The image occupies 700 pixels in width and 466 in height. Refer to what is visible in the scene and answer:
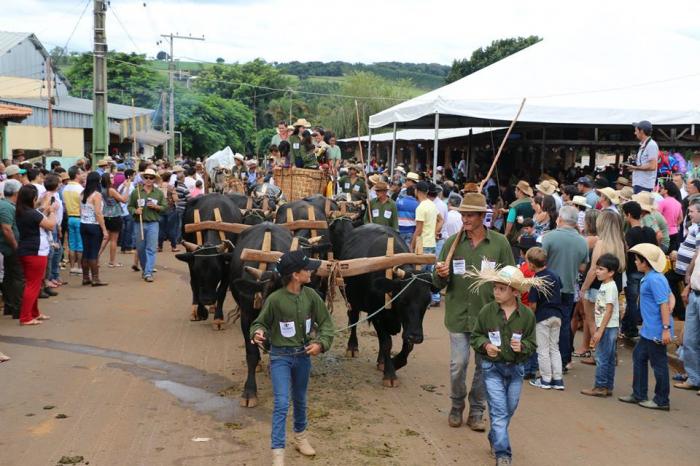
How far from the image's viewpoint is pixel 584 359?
10.3m

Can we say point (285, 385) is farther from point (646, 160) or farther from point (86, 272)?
point (86, 272)

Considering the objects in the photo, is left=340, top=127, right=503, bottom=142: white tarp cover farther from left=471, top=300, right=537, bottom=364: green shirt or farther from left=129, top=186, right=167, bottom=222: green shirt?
left=471, top=300, right=537, bottom=364: green shirt

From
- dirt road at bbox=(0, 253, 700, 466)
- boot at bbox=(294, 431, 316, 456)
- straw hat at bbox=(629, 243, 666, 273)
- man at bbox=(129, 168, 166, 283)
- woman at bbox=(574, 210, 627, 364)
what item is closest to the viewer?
boot at bbox=(294, 431, 316, 456)

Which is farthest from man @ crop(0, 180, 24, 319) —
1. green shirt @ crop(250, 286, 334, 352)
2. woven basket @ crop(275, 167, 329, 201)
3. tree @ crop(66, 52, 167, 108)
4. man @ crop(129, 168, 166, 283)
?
tree @ crop(66, 52, 167, 108)

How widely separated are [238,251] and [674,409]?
16.4 feet

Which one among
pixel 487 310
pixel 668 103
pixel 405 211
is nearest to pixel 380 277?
pixel 487 310

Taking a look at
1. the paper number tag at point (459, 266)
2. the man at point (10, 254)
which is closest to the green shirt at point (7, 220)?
the man at point (10, 254)

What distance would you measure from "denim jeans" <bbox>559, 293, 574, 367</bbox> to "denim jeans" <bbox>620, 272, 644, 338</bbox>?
1.41 meters

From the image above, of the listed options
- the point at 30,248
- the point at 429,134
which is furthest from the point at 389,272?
the point at 429,134

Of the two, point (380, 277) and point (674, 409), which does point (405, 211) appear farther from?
point (674, 409)

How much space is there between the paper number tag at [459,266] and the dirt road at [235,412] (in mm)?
1470

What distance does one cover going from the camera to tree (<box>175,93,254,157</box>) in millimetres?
58438

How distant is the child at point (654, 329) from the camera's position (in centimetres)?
808

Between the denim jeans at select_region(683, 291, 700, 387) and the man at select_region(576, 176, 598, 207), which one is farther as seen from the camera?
the man at select_region(576, 176, 598, 207)
